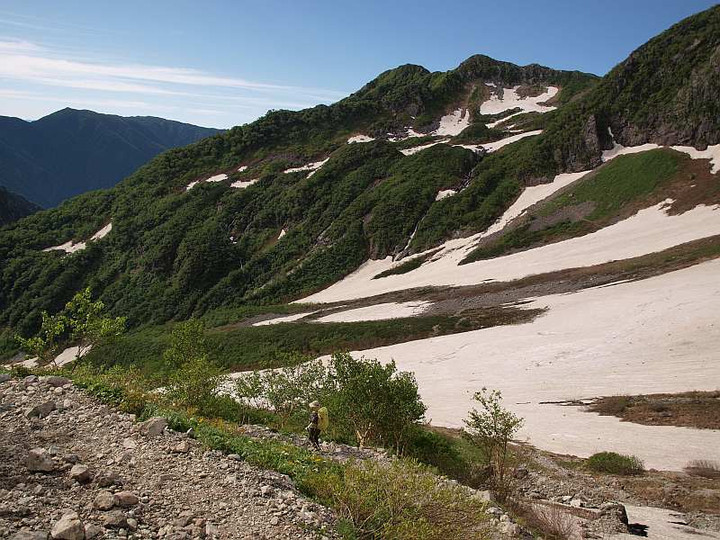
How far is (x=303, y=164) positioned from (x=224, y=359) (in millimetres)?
83302

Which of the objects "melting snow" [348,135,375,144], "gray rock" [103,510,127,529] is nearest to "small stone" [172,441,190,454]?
"gray rock" [103,510,127,529]

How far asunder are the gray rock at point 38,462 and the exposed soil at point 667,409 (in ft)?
90.0

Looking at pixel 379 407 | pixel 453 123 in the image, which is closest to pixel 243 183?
pixel 453 123

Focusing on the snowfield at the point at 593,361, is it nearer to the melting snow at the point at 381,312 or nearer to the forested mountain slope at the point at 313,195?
the melting snow at the point at 381,312

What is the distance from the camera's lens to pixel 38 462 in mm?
8414

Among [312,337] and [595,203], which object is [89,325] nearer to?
[312,337]

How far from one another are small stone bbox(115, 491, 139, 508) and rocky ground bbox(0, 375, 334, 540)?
0.05 feet

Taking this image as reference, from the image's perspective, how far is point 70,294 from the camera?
102875 millimetres

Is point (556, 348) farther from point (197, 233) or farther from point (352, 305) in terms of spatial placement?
point (197, 233)

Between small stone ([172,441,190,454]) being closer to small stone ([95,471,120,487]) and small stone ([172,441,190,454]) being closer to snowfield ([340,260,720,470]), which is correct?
small stone ([95,471,120,487])

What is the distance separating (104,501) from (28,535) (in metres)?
1.37

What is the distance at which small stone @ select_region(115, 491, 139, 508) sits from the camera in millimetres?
7751

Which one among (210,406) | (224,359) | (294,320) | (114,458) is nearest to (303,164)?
(294,320)

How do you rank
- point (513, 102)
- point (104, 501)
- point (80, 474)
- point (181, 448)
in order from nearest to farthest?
point (104, 501)
point (80, 474)
point (181, 448)
point (513, 102)
